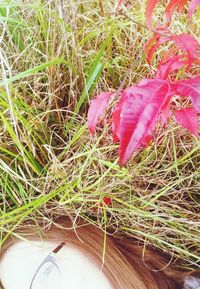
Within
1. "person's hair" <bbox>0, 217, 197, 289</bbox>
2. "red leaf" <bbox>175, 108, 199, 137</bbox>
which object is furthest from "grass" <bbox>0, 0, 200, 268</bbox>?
"red leaf" <bbox>175, 108, 199, 137</bbox>

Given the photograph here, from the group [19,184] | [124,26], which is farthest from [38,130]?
[124,26]

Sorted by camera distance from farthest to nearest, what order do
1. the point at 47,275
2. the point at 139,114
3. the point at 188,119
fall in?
the point at 47,275, the point at 188,119, the point at 139,114

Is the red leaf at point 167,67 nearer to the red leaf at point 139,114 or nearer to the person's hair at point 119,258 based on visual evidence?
the red leaf at point 139,114

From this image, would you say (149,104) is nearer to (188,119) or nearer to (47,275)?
(188,119)


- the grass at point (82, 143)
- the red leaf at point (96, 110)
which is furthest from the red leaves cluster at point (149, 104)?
the grass at point (82, 143)

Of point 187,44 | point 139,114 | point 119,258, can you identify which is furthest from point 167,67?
point 119,258

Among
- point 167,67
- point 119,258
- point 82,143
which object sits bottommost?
point 119,258
